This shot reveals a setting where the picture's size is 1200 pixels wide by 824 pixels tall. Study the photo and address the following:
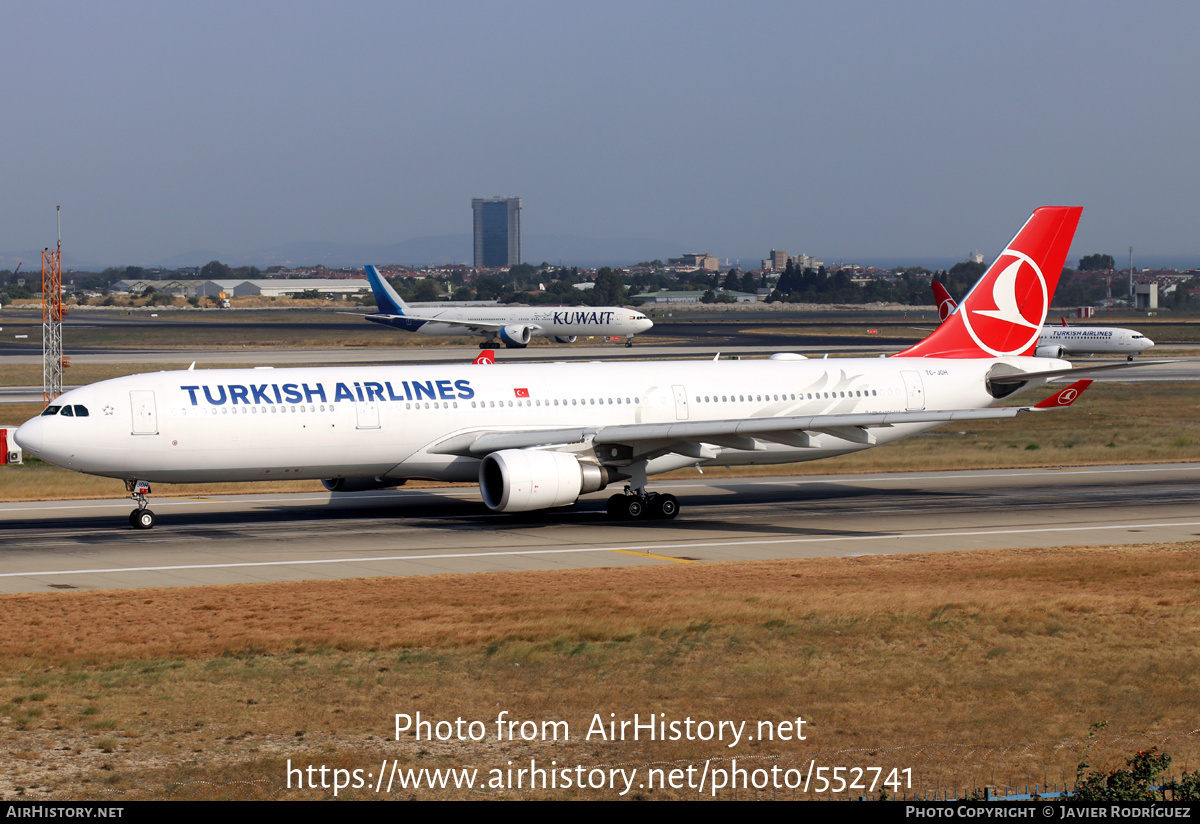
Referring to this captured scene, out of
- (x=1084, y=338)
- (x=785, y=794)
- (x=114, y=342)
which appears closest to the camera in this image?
(x=785, y=794)

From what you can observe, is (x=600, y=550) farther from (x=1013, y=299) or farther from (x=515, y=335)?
(x=515, y=335)

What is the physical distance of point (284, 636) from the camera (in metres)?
20.9

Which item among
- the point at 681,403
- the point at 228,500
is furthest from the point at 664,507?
the point at 228,500

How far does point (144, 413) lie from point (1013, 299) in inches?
1088

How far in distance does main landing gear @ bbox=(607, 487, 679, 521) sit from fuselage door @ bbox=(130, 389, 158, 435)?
40.4 feet

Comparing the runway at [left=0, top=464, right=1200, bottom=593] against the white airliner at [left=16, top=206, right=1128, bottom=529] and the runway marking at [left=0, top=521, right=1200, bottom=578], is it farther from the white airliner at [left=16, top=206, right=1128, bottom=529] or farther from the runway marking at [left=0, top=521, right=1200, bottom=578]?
the white airliner at [left=16, top=206, right=1128, bottom=529]

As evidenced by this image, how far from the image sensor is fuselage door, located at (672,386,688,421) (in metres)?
37.8

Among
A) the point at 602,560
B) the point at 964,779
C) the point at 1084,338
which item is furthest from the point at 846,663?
the point at 1084,338

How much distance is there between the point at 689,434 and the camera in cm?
3397

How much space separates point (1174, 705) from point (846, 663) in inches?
175

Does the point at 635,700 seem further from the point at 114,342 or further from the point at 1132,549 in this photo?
the point at 114,342

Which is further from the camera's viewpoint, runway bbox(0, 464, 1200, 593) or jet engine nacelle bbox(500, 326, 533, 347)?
jet engine nacelle bbox(500, 326, 533, 347)

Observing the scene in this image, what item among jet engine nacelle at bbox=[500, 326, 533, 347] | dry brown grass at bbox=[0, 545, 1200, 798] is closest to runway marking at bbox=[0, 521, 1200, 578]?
dry brown grass at bbox=[0, 545, 1200, 798]

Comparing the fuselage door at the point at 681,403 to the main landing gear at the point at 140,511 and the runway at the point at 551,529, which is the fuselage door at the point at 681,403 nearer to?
the runway at the point at 551,529
